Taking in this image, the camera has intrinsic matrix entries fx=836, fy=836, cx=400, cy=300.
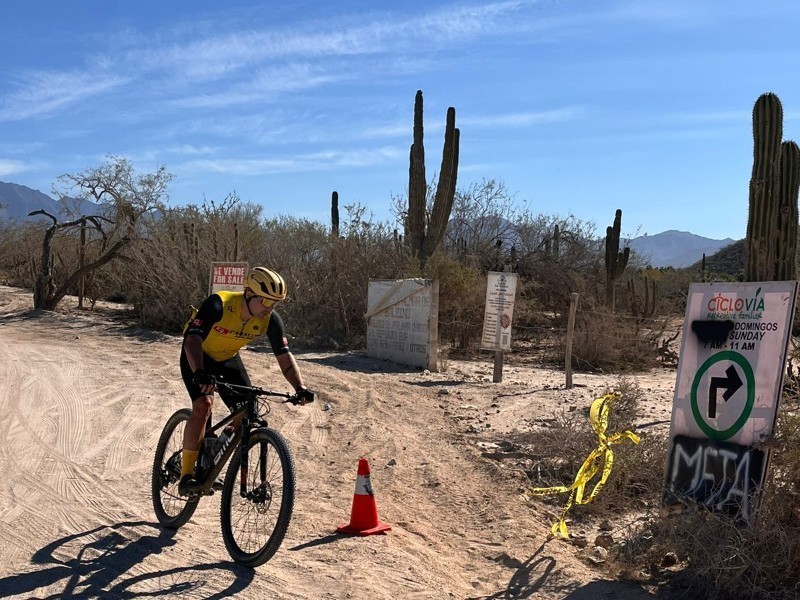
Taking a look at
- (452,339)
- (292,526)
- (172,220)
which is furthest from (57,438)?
(172,220)

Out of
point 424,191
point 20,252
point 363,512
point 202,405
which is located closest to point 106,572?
point 202,405

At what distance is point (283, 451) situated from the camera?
5148 mm

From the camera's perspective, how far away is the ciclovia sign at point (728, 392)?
5.18 metres

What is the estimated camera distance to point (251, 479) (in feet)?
17.8

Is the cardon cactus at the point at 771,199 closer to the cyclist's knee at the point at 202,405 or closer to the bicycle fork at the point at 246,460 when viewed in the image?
the bicycle fork at the point at 246,460

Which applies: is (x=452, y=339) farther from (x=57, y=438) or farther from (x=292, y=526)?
(x=292, y=526)

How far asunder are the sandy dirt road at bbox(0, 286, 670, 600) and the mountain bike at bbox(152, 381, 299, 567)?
7.4 inches

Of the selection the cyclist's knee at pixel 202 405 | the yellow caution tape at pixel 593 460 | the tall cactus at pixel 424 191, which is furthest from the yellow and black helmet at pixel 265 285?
the tall cactus at pixel 424 191

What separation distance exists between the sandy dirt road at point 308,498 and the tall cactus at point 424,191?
7.51 metres

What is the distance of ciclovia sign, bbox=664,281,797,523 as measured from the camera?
518cm

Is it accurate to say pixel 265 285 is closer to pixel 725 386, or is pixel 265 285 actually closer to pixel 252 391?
pixel 252 391

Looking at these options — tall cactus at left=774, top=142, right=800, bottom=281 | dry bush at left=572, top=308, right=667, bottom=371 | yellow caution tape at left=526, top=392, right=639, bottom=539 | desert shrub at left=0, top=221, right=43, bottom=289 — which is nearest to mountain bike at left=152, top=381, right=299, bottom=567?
yellow caution tape at left=526, top=392, right=639, bottom=539

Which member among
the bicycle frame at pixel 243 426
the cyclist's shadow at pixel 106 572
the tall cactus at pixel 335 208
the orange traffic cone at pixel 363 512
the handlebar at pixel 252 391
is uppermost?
the tall cactus at pixel 335 208

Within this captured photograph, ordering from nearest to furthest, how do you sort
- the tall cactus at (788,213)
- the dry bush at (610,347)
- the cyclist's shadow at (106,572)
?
the cyclist's shadow at (106,572) → the tall cactus at (788,213) → the dry bush at (610,347)
